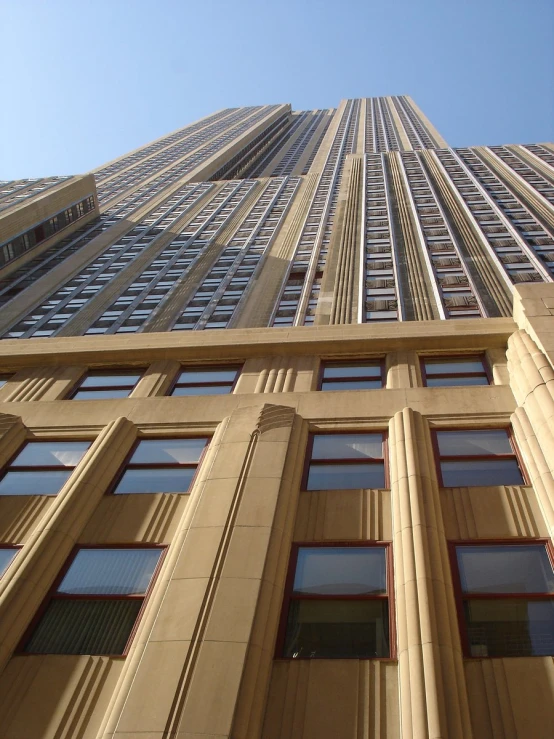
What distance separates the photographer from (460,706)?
26.5ft

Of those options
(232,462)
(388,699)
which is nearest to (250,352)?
(232,462)

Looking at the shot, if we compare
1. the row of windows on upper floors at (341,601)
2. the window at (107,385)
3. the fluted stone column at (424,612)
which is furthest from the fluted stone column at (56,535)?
the fluted stone column at (424,612)

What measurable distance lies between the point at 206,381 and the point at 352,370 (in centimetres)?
428

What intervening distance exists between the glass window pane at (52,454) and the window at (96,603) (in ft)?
11.2

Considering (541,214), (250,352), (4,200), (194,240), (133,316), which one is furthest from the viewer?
(4,200)

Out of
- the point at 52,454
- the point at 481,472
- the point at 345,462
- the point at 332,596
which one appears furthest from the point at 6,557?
the point at 481,472

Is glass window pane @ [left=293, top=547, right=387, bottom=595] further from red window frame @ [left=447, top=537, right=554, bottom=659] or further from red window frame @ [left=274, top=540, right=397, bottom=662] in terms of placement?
red window frame @ [left=447, top=537, right=554, bottom=659]

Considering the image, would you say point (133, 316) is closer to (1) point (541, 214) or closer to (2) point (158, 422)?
(2) point (158, 422)

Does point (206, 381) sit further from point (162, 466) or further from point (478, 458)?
point (478, 458)

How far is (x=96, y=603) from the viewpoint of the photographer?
416 inches

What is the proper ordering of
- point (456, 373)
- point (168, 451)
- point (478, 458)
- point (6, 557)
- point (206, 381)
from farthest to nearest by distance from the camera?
point (206, 381), point (456, 373), point (168, 451), point (478, 458), point (6, 557)

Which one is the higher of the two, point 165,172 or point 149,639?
point 165,172

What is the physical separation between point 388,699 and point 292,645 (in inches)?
65.6

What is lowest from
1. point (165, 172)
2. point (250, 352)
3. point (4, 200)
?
point (250, 352)
